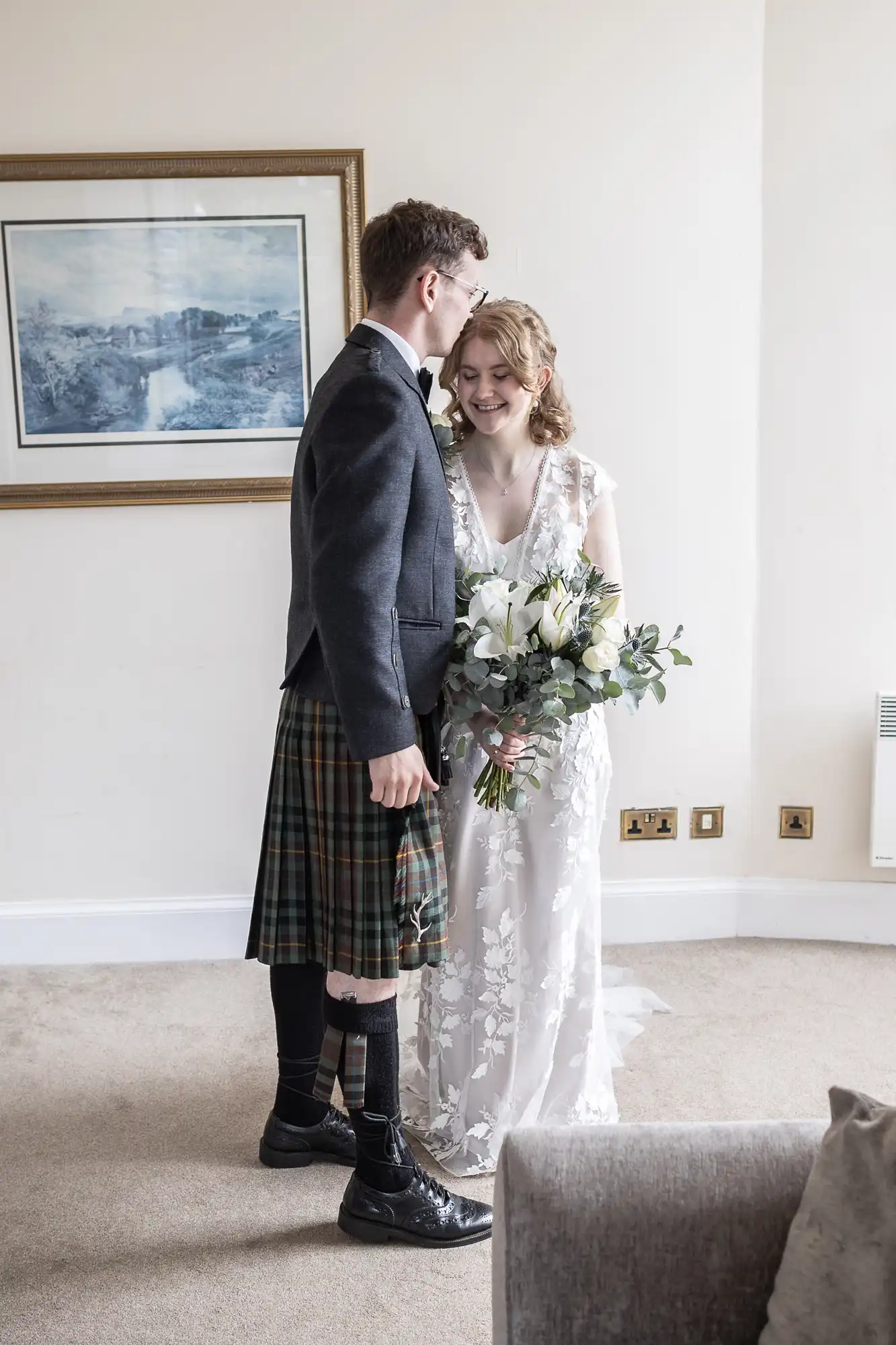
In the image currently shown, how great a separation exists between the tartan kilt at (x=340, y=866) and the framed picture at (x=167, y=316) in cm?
130

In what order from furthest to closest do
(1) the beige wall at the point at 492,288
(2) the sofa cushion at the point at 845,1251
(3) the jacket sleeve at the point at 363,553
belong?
1. (1) the beige wall at the point at 492,288
2. (3) the jacket sleeve at the point at 363,553
3. (2) the sofa cushion at the point at 845,1251

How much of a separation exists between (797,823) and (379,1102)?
5.91 ft

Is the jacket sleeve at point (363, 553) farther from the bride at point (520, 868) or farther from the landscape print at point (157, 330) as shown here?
the landscape print at point (157, 330)

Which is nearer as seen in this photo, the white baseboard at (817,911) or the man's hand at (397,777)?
the man's hand at (397,777)

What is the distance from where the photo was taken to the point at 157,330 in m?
2.95

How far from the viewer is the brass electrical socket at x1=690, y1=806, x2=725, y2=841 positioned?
3.24 meters

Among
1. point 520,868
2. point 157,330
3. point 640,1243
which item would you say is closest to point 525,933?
point 520,868

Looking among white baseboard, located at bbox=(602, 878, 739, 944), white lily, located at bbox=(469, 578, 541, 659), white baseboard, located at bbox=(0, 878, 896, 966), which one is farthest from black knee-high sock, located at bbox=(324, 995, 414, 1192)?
white baseboard, located at bbox=(602, 878, 739, 944)

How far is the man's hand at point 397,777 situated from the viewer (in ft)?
5.69

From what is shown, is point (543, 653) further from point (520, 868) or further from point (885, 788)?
point (885, 788)

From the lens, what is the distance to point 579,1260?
3.53 ft

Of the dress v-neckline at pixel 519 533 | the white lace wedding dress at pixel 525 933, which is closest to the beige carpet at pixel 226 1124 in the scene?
the white lace wedding dress at pixel 525 933

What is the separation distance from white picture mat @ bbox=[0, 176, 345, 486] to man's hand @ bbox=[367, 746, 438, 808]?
1499 millimetres

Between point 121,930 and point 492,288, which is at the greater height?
point 492,288
